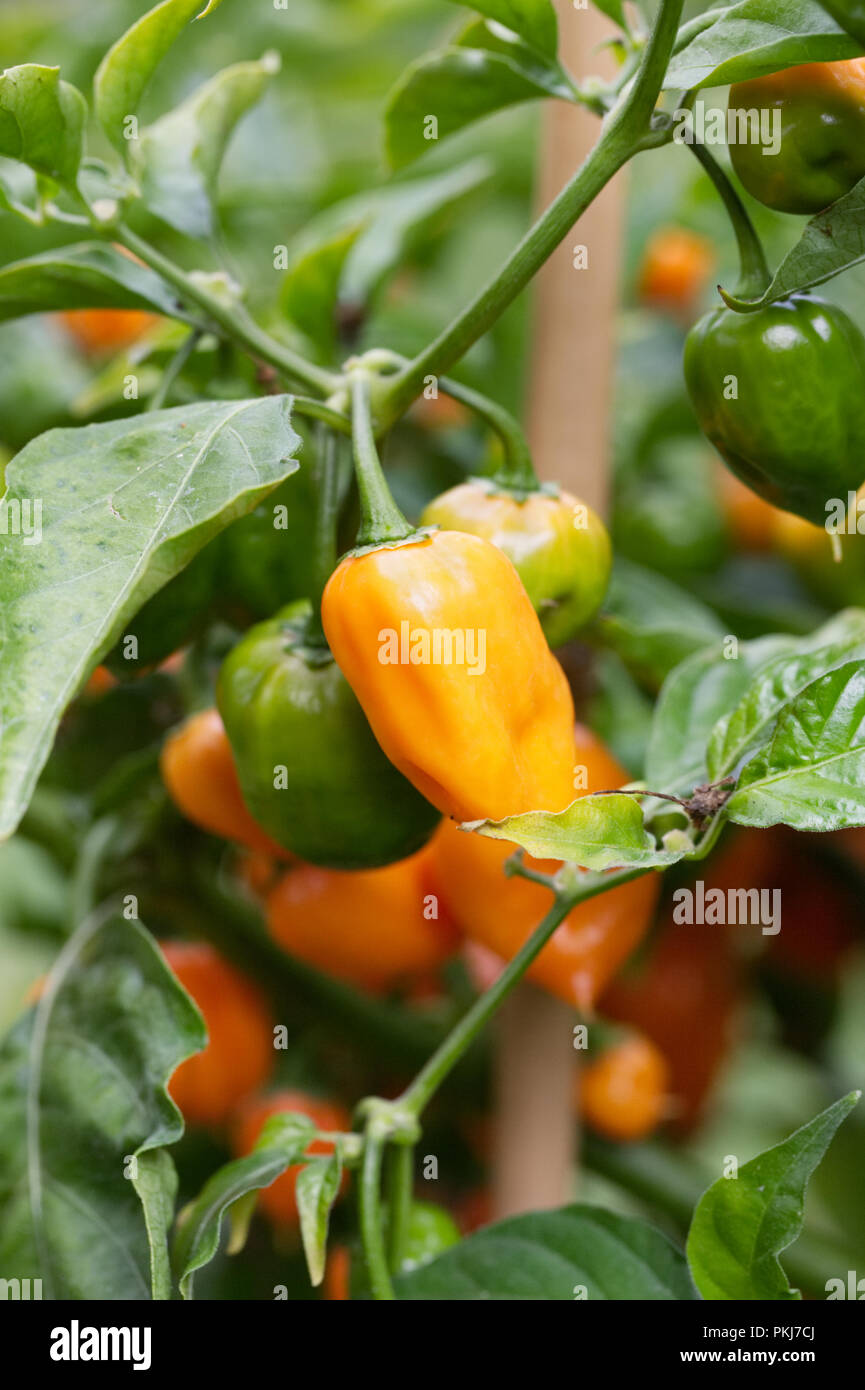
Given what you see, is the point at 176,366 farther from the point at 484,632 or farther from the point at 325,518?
the point at 484,632

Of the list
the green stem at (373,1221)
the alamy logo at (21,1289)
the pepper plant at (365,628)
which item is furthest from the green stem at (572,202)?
the alamy logo at (21,1289)

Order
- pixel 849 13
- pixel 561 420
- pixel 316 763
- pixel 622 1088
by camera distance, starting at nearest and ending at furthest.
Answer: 1. pixel 849 13
2. pixel 316 763
3. pixel 561 420
4. pixel 622 1088

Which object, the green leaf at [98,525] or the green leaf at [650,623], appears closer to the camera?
the green leaf at [98,525]

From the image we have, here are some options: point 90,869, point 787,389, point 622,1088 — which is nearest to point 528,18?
point 787,389

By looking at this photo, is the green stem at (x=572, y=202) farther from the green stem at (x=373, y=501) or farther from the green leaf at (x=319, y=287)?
the green leaf at (x=319, y=287)

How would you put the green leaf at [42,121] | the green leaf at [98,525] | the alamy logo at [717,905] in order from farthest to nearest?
the alamy logo at [717,905] < the green leaf at [42,121] < the green leaf at [98,525]

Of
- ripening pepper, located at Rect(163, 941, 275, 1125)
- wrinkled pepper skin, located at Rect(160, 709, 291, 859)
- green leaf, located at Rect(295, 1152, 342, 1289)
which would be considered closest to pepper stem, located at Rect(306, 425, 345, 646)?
wrinkled pepper skin, located at Rect(160, 709, 291, 859)
